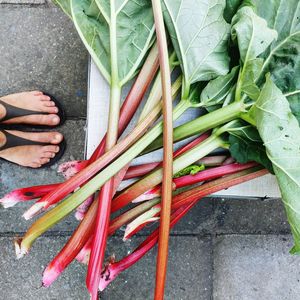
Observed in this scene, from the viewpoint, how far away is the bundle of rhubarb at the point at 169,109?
1519 millimetres

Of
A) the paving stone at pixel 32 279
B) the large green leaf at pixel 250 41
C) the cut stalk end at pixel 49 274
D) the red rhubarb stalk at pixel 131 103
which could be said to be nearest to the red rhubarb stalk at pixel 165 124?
the red rhubarb stalk at pixel 131 103

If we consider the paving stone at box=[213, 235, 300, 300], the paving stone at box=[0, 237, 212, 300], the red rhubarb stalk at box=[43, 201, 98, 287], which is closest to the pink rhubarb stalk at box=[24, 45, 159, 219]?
the red rhubarb stalk at box=[43, 201, 98, 287]

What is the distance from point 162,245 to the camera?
5.31 ft

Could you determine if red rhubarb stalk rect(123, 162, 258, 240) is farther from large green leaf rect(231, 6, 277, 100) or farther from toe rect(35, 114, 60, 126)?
toe rect(35, 114, 60, 126)

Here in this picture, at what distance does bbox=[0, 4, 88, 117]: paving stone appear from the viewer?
226 cm

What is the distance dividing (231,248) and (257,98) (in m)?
1.00

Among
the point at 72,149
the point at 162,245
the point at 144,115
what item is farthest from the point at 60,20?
the point at 162,245

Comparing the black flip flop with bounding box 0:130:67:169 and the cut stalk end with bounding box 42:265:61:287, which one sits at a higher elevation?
the cut stalk end with bounding box 42:265:61:287

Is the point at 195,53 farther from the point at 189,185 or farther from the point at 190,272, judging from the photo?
the point at 190,272

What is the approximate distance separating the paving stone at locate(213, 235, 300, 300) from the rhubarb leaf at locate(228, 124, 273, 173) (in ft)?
2.54

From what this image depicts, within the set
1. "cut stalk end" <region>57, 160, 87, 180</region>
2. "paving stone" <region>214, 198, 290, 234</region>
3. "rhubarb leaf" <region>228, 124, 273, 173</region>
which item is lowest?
"paving stone" <region>214, 198, 290, 234</region>

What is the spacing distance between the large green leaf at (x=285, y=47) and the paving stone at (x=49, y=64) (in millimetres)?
968

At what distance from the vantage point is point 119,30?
1.60 meters

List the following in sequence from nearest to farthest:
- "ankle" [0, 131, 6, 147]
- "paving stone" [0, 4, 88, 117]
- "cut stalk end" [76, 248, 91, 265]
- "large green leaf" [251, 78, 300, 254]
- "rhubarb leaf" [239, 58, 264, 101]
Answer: "large green leaf" [251, 78, 300, 254] → "rhubarb leaf" [239, 58, 264, 101] → "cut stalk end" [76, 248, 91, 265] → "ankle" [0, 131, 6, 147] → "paving stone" [0, 4, 88, 117]
